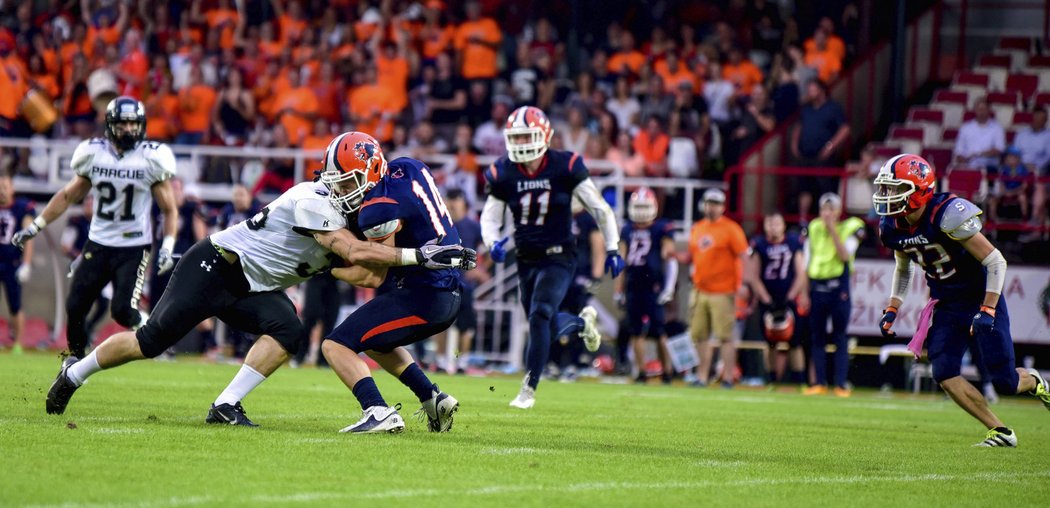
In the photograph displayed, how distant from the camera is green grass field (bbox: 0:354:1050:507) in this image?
210 inches

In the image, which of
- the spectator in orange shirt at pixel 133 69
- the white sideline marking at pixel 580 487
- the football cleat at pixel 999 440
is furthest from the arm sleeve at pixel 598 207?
the spectator in orange shirt at pixel 133 69

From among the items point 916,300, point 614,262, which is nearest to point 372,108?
point 916,300

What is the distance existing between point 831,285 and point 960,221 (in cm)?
638

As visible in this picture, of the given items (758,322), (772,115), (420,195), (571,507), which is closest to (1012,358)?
(420,195)

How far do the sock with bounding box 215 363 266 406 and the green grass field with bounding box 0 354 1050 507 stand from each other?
20cm

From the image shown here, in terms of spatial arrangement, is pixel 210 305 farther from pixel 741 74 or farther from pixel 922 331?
pixel 741 74

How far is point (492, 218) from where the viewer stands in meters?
11.0

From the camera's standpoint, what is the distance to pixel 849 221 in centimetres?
1474

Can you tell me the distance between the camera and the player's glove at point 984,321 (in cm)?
827

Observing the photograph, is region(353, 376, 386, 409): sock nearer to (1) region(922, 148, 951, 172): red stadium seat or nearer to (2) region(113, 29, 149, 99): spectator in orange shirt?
(1) region(922, 148, 951, 172): red stadium seat

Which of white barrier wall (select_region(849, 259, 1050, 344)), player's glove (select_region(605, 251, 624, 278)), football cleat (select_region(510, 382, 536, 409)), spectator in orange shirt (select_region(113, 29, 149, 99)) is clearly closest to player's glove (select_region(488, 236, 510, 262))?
player's glove (select_region(605, 251, 624, 278))

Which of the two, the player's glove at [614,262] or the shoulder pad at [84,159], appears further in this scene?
the player's glove at [614,262]

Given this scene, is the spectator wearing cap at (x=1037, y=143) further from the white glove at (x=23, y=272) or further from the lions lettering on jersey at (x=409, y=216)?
the white glove at (x=23, y=272)

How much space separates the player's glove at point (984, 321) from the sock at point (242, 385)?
13.0 feet
